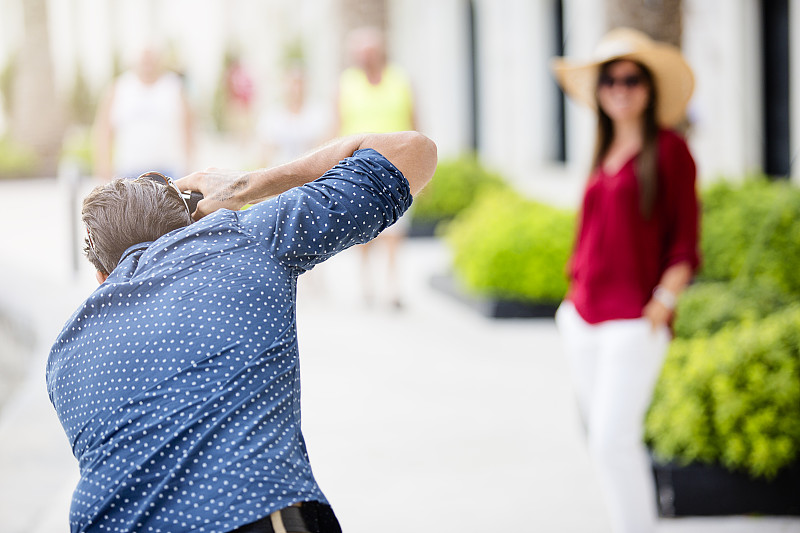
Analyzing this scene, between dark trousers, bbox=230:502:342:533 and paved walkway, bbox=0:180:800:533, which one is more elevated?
dark trousers, bbox=230:502:342:533

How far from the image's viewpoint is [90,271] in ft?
36.5

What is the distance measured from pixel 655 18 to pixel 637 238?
16.3 ft

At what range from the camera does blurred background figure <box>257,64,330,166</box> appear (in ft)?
29.9

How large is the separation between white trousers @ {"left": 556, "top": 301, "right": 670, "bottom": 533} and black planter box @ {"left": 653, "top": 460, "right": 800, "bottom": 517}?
59 cm

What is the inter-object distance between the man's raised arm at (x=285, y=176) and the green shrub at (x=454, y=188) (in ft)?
37.0

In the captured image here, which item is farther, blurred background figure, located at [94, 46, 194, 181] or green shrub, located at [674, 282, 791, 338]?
blurred background figure, located at [94, 46, 194, 181]

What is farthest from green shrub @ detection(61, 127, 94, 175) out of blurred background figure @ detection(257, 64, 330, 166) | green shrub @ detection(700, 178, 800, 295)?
green shrub @ detection(700, 178, 800, 295)

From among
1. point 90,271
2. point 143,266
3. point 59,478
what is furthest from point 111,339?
point 90,271

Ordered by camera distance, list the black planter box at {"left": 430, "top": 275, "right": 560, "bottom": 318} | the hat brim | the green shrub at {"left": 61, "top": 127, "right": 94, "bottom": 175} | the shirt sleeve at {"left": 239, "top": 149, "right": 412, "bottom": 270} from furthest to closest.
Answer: the green shrub at {"left": 61, "top": 127, "right": 94, "bottom": 175}
the black planter box at {"left": 430, "top": 275, "right": 560, "bottom": 318}
the hat brim
the shirt sleeve at {"left": 239, "top": 149, "right": 412, "bottom": 270}

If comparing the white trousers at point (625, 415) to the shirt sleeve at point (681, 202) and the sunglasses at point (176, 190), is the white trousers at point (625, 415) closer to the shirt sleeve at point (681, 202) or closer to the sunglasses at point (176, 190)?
the shirt sleeve at point (681, 202)

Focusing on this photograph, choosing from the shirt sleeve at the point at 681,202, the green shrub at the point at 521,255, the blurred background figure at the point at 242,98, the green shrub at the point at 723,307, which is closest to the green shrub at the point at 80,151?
the blurred background figure at the point at 242,98

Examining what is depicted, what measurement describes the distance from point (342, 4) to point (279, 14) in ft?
94.2

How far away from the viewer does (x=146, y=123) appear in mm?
8211

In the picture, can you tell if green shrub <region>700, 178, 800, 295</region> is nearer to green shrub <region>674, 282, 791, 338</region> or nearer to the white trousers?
green shrub <region>674, 282, 791, 338</region>
